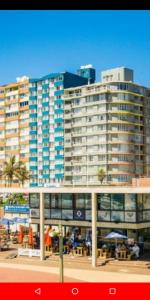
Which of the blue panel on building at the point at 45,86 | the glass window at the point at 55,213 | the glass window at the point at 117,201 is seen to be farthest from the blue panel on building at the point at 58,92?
the glass window at the point at 117,201

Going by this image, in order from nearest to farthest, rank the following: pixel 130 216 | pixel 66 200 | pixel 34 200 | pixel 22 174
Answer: pixel 130 216 → pixel 66 200 → pixel 34 200 → pixel 22 174

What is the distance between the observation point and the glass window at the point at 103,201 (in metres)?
26.4

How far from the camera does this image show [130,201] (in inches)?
1008

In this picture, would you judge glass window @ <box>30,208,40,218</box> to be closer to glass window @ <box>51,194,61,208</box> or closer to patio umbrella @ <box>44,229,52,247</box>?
patio umbrella @ <box>44,229,52,247</box>

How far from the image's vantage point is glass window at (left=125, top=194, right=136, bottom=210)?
83.6 feet

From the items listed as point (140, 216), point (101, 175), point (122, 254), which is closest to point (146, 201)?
point (140, 216)

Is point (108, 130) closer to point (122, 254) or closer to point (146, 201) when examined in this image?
point (146, 201)

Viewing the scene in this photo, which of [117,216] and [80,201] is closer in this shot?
[117,216]

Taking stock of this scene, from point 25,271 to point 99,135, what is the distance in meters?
55.1

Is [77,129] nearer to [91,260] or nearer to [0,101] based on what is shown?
[0,101]

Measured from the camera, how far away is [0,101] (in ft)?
305

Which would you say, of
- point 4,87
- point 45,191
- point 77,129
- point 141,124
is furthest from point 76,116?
point 45,191

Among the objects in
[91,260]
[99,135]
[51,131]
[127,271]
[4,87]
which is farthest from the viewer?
[4,87]

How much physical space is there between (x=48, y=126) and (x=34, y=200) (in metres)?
54.5
